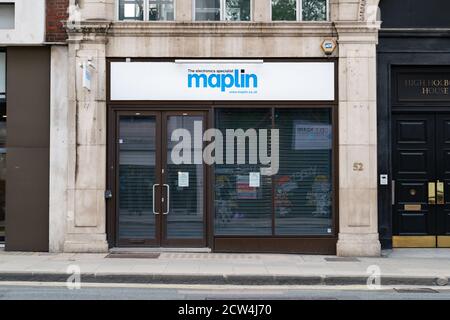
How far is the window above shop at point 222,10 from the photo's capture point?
40.8ft

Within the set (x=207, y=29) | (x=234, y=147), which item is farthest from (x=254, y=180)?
(x=207, y=29)

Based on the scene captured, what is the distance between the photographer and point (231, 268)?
10.2 metres

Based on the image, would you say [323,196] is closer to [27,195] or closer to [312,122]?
[312,122]

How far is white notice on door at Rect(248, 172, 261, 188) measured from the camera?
12234 mm

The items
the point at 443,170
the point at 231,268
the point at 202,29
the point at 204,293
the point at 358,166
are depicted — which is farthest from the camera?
the point at 443,170

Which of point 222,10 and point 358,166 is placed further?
point 222,10

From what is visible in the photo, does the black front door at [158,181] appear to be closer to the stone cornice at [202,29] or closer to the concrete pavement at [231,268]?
the concrete pavement at [231,268]

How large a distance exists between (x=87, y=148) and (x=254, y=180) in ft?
11.6

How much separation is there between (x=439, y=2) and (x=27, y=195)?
383 inches

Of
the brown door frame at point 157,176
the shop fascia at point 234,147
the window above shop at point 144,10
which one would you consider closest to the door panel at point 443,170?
the shop fascia at point 234,147

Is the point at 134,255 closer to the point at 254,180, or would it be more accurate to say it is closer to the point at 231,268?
the point at 231,268

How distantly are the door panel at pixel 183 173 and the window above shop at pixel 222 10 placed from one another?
214 cm

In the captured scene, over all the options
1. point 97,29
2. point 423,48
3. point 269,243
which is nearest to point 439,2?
point 423,48

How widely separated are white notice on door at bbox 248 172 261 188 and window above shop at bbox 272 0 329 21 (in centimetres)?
332
